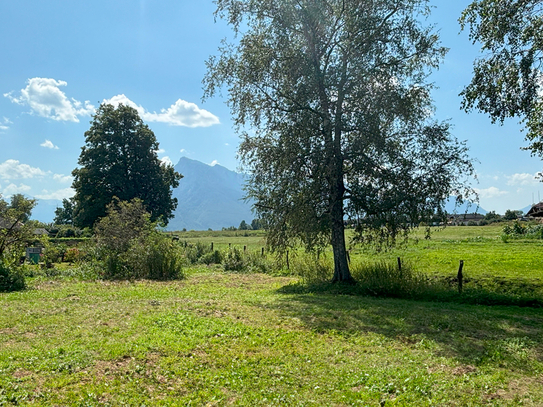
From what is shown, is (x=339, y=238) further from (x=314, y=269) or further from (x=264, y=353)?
(x=264, y=353)

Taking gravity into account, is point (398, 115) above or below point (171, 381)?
above

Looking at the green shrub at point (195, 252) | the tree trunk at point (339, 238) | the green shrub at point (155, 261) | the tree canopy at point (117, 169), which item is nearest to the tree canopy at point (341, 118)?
the tree trunk at point (339, 238)

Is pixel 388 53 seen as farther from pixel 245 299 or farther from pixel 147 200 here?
pixel 147 200

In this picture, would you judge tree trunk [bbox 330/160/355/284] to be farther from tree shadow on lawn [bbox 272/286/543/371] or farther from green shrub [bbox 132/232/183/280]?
green shrub [bbox 132/232/183/280]

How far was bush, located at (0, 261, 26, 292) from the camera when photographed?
15406 millimetres

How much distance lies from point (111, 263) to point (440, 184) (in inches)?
622

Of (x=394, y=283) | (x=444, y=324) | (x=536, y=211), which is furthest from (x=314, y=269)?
(x=536, y=211)

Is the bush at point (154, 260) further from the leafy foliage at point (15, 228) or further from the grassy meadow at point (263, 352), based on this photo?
the grassy meadow at point (263, 352)

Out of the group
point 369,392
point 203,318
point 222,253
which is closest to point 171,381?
point 369,392

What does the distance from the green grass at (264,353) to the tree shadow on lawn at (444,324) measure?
32mm

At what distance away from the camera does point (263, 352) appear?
7.93m

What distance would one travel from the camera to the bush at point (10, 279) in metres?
15.4

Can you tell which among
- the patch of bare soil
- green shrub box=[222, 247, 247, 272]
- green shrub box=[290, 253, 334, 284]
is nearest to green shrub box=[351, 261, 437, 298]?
green shrub box=[290, 253, 334, 284]

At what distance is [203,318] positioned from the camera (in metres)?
10.4
